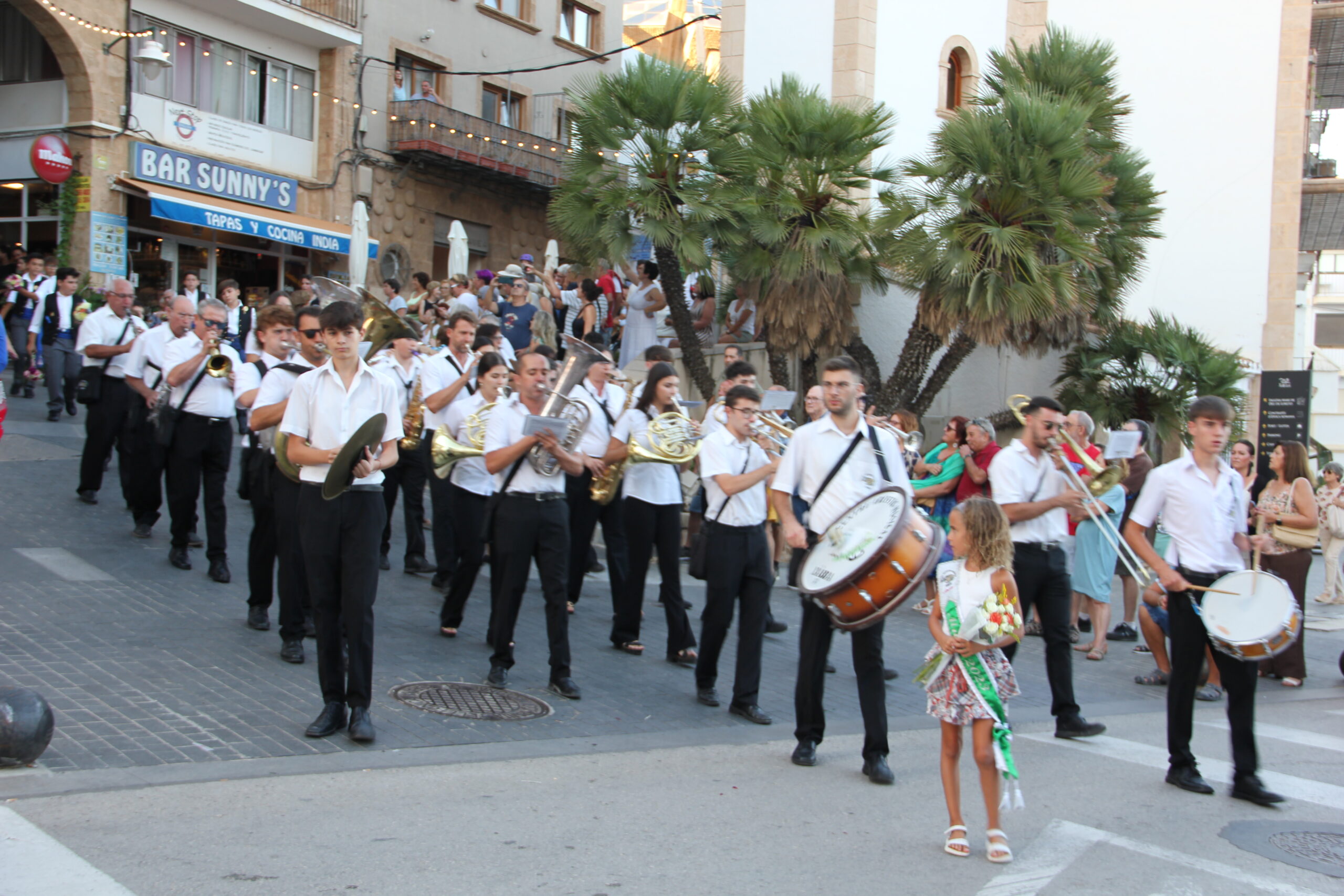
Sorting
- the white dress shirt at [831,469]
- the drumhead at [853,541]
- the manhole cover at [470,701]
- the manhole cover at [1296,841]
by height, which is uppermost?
the white dress shirt at [831,469]

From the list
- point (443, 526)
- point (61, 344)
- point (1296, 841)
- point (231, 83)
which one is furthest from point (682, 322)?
point (231, 83)

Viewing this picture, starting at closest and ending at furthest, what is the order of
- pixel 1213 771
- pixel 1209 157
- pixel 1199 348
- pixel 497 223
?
pixel 1213 771 → pixel 1199 348 → pixel 1209 157 → pixel 497 223

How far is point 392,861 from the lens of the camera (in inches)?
182

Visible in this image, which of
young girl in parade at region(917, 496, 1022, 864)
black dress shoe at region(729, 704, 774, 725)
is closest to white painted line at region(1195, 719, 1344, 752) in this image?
black dress shoe at region(729, 704, 774, 725)

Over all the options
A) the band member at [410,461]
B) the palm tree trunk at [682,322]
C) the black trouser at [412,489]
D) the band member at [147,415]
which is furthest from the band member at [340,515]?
the palm tree trunk at [682,322]

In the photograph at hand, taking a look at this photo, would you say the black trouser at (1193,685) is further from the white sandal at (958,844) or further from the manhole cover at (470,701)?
the manhole cover at (470,701)

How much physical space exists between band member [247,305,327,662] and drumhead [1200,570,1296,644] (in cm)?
488

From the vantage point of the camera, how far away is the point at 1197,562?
6383mm

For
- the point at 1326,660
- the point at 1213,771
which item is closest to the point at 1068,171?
the point at 1326,660

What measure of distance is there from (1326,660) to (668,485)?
6643mm

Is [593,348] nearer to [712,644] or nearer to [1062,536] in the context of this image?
[712,644]

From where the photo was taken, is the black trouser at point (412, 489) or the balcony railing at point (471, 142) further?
the balcony railing at point (471, 142)

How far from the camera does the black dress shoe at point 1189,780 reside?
631 cm

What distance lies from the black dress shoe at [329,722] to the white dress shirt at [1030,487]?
158 inches
